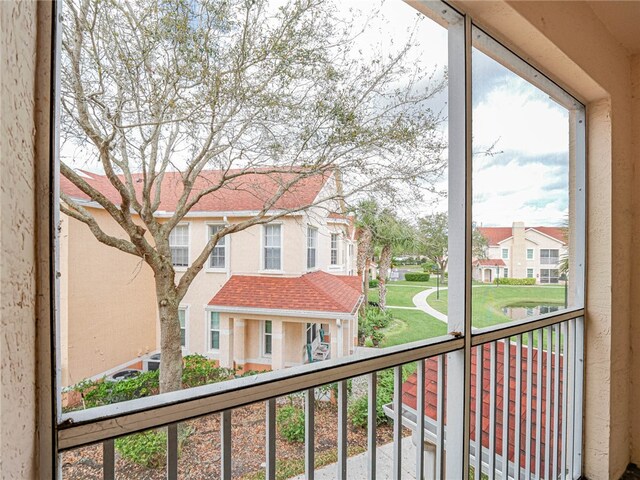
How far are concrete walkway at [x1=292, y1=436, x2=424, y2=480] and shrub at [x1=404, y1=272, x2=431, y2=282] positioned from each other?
536 mm

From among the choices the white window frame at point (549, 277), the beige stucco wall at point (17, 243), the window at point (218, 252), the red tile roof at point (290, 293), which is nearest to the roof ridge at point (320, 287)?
the red tile roof at point (290, 293)

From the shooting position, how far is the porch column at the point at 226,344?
808mm

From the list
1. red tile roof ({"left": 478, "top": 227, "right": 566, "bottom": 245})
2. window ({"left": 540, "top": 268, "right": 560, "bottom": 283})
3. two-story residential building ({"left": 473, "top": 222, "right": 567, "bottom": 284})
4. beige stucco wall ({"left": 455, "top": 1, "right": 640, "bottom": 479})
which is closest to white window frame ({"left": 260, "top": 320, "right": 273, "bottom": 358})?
two-story residential building ({"left": 473, "top": 222, "right": 567, "bottom": 284})

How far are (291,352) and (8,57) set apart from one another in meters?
0.76

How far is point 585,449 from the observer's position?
1847mm

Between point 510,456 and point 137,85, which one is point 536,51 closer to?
point 137,85

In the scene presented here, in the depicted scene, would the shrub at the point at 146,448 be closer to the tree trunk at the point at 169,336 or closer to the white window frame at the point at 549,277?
the tree trunk at the point at 169,336

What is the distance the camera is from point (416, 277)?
1154mm

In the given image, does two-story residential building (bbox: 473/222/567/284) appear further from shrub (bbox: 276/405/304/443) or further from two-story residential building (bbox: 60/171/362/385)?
shrub (bbox: 276/405/304/443)

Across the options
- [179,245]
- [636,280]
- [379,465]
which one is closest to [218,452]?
[179,245]

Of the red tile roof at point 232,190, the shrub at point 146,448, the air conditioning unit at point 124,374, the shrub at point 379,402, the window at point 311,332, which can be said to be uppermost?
the red tile roof at point 232,190

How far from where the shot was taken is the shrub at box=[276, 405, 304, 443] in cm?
92

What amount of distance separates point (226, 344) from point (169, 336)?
5.2 inches

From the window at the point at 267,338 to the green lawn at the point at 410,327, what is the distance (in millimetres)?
371
